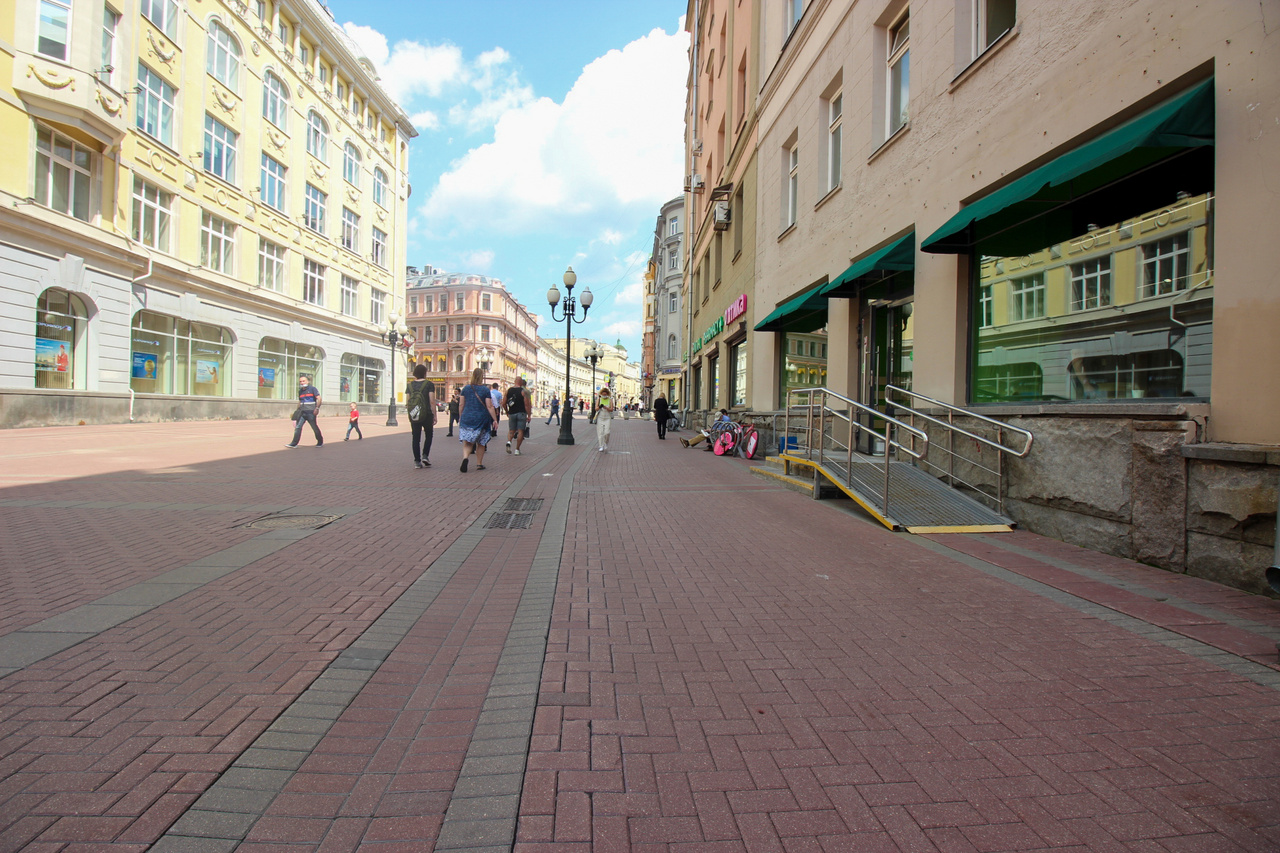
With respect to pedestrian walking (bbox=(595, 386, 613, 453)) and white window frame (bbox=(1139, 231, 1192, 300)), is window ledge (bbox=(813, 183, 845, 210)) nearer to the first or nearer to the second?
white window frame (bbox=(1139, 231, 1192, 300))

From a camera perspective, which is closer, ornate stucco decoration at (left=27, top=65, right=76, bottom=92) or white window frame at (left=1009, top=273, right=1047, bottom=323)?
white window frame at (left=1009, top=273, right=1047, bottom=323)

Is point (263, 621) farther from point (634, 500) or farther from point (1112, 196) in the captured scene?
point (1112, 196)

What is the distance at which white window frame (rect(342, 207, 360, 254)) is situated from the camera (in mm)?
37531

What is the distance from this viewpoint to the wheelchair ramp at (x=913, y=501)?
20.9 feet

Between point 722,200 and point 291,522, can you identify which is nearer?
point 291,522

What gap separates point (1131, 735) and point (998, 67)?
7230mm

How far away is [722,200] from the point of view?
69.6ft

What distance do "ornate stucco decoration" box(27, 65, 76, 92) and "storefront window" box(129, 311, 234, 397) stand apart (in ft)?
23.3

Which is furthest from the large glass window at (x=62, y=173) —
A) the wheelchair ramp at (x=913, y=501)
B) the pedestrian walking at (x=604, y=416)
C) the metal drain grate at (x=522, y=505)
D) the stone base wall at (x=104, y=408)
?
the wheelchair ramp at (x=913, y=501)

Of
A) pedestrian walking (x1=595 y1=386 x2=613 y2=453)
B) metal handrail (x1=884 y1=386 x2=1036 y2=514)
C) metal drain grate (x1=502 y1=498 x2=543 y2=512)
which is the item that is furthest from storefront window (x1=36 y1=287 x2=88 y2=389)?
metal handrail (x1=884 y1=386 x2=1036 y2=514)

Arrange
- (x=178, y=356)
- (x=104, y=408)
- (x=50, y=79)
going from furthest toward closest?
(x=178, y=356) < (x=104, y=408) < (x=50, y=79)

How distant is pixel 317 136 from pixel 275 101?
377cm

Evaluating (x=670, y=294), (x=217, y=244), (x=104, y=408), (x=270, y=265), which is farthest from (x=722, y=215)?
(x=670, y=294)

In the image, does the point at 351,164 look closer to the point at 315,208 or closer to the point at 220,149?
the point at 315,208
